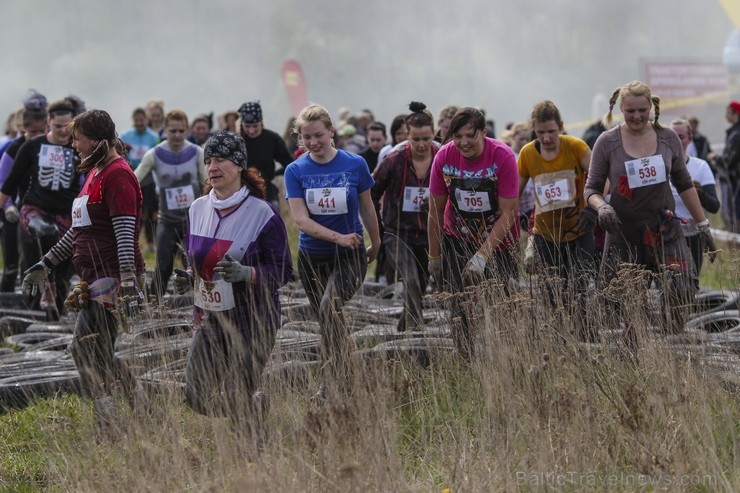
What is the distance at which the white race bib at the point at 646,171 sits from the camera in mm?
7176

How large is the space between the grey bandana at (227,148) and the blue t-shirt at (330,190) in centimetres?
128

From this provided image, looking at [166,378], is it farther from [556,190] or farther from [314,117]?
[556,190]

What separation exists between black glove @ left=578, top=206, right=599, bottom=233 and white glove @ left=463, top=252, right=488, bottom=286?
883 mm

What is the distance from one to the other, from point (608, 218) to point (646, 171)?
18.0 inches

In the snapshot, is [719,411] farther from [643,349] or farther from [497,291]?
[497,291]

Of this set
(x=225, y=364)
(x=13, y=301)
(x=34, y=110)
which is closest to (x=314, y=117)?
(x=225, y=364)

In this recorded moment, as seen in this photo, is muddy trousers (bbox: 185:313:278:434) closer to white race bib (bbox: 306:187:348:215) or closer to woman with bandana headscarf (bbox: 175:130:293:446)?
woman with bandana headscarf (bbox: 175:130:293:446)

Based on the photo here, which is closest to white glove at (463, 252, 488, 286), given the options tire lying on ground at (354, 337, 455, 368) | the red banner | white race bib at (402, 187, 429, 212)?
tire lying on ground at (354, 337, 455, 368)

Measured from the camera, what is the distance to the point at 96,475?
5348mm

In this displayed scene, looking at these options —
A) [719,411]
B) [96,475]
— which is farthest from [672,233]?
[96,475]

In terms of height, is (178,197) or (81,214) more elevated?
(178,197)

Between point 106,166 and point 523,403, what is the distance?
2.47 meters

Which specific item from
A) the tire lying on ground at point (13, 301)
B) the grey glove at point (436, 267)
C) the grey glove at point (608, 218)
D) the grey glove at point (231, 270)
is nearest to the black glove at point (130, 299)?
the grey glove at point (231, 270)

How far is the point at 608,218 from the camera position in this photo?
22.8ft
